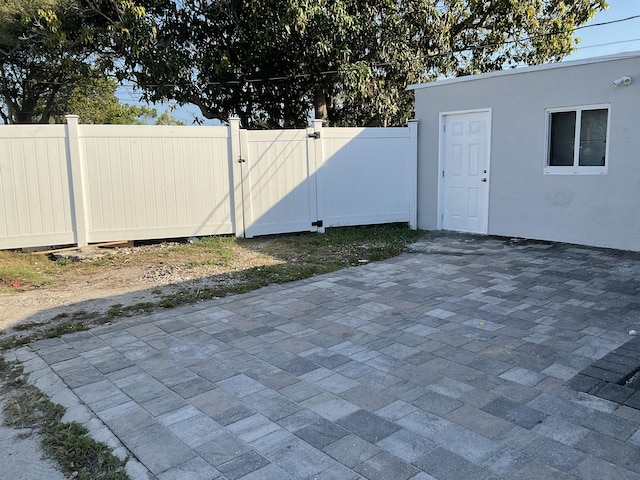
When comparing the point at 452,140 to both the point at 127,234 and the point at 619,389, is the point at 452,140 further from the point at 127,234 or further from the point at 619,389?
the point at 619,389

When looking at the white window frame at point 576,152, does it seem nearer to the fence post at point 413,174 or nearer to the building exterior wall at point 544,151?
the building exterior wall at point 544,151

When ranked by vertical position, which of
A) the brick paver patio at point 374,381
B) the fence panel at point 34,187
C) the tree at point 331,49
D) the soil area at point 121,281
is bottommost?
the brick paver patio at point 374,381

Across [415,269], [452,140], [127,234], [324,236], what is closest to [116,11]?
[127,234]

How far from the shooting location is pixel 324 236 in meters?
8.74

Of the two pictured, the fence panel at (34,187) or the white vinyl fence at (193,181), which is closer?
the fence panel at (34,187)

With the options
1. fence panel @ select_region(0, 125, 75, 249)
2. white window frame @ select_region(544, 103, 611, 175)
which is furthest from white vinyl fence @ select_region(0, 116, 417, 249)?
white window frame @ select_region(544, 103, 611, 175)

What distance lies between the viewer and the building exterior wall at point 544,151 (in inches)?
274

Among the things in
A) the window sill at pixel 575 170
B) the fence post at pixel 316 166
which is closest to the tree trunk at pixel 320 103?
the fence post at pixel 316 166

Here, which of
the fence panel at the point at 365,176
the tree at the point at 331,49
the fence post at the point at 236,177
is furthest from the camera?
the tree at the point at 331,49

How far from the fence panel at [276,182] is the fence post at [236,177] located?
0.23ft

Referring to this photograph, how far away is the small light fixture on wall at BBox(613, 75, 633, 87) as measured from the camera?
6802mm

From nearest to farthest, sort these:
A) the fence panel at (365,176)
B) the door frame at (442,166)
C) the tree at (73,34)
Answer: the door frame at (442,166) → the fence panel at (365,176) → the tree at (73,34)

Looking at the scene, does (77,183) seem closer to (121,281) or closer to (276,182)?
(121,281)

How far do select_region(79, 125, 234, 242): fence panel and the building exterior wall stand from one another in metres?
3.84
